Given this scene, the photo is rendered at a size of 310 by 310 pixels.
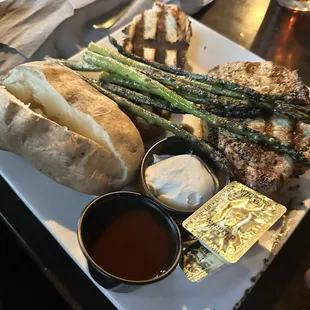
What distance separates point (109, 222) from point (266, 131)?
613 millimetres

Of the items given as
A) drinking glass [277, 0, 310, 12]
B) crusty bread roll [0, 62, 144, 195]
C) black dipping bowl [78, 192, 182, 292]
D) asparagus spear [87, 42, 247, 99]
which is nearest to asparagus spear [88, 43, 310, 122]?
asparagus spear [87, 42, 247, 99]

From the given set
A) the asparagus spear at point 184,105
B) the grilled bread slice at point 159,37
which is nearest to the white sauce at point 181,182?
the asparagus spear at point 184,105

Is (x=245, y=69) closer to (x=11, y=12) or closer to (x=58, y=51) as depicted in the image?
(x=58, y=51)

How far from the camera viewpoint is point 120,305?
1282 millimetres

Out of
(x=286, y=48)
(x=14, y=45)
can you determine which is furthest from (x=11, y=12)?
(x=286, y=48)

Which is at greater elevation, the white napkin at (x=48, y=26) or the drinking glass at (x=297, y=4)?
the drinking glass at (x=297, y=4)

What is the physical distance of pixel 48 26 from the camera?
6.73 ft

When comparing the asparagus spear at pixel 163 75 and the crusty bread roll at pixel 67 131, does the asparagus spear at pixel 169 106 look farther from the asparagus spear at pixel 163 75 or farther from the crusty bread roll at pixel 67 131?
the crusty bread roll at pixel 67 131

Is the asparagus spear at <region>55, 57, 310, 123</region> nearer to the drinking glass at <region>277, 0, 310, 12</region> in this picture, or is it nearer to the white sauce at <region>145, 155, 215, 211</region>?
the white sauce at <region>145, 155, 215, 211</region>

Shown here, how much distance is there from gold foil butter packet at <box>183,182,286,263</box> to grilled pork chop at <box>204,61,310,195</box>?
0.34 ft

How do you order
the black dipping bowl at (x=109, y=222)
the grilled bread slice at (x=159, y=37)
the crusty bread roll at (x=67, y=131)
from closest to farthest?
the black dipping bowl at (x=109, y=222) → the crusty bread roll at (x=67, y=131) → the grilled bread slice at (x=159, y=37)

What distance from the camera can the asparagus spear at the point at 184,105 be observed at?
1463 mm

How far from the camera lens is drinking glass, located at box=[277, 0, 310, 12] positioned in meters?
2.39

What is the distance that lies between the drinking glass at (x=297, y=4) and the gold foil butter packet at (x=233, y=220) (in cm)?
145
